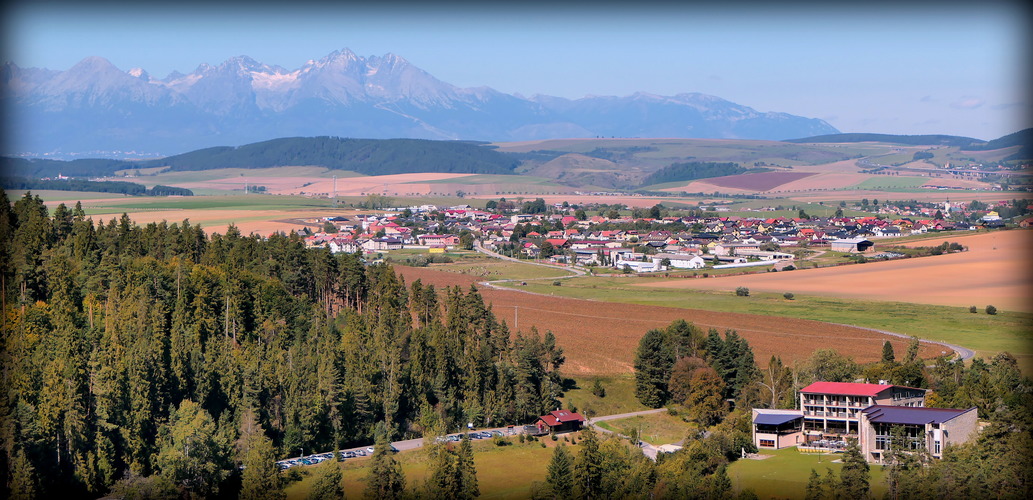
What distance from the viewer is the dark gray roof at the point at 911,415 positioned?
2661 centimetres

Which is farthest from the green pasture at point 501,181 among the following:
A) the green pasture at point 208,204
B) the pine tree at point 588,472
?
the pine tree at point 588,472

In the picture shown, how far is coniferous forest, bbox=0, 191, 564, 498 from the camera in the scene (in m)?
23.5

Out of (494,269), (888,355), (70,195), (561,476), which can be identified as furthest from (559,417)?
(70,195)

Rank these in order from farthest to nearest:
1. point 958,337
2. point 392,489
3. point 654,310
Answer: point 654,310 → point 958,337 → point 392,489

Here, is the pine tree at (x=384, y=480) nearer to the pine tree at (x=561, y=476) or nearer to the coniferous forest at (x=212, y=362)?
the coniferous forest at (x=212, y=362)

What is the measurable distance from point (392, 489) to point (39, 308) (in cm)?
1319

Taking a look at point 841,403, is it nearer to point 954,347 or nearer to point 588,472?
point 588,472

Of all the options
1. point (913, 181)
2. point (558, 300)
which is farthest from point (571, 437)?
point (913, 181)

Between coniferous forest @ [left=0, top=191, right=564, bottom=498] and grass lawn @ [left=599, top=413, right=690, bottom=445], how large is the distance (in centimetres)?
253

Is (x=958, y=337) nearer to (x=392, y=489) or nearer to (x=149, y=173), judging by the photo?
(x=392, y=489)

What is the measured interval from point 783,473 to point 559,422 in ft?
26.9

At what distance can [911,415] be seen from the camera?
27641mm

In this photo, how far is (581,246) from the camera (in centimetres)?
8288

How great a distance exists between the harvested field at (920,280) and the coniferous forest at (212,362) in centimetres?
2094
